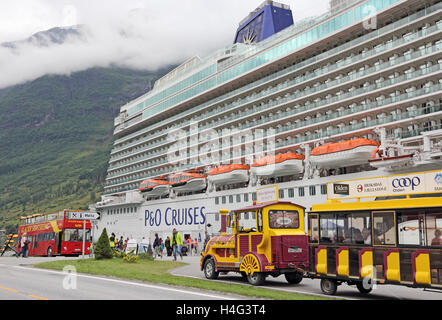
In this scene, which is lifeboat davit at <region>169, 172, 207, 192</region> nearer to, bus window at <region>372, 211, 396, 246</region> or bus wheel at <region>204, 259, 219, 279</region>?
bus wheel at <region>204, 259, 219, 279</region>

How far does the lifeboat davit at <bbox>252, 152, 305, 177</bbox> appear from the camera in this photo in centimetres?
4194

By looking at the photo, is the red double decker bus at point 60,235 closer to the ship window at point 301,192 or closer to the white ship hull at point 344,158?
the ship window at point 301,192

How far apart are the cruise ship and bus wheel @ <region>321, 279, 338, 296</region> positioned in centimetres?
2263

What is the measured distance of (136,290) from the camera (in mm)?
13234

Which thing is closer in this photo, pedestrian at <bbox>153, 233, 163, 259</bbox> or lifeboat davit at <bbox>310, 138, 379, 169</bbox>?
pedestrian at <bbox>153, 233, 163, 259</bbox>

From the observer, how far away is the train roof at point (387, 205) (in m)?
11.2

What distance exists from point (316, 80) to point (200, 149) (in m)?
21.2

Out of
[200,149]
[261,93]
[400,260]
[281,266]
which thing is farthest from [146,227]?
[400,260]

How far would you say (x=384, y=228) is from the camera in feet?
39.7

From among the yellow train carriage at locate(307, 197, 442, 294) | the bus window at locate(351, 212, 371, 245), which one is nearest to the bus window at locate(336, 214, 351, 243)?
the yellow train carriage at locate(307, 197, 442, 294)

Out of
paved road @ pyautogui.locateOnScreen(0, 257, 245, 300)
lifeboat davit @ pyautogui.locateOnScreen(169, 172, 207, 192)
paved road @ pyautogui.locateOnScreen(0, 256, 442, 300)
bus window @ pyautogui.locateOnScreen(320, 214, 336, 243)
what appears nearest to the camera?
paved road @ pyautogui.locateOnScreen(0, 257, 245, 300)

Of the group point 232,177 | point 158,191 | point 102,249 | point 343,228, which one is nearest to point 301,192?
point 232,177

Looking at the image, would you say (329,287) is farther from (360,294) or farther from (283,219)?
(283,219)
